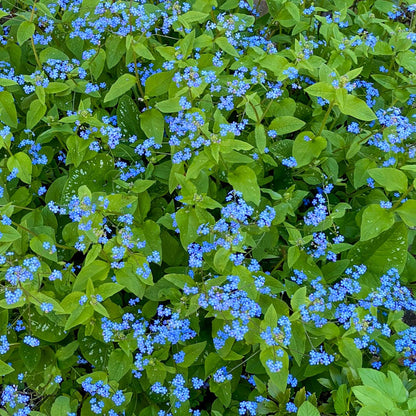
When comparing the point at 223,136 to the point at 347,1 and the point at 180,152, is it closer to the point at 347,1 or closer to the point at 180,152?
the point at 180,152

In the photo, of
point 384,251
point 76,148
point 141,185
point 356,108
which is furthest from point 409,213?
point 76,148

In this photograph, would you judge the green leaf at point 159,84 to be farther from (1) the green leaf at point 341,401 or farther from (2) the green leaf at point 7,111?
(1) the green leaf at point 341,401

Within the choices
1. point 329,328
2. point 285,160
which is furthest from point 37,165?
point 329,328

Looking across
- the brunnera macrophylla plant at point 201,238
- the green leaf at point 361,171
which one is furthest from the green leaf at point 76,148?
the green leaf at point 361,171

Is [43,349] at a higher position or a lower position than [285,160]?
lower

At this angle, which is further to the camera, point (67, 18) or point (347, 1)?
point (347, 1)
